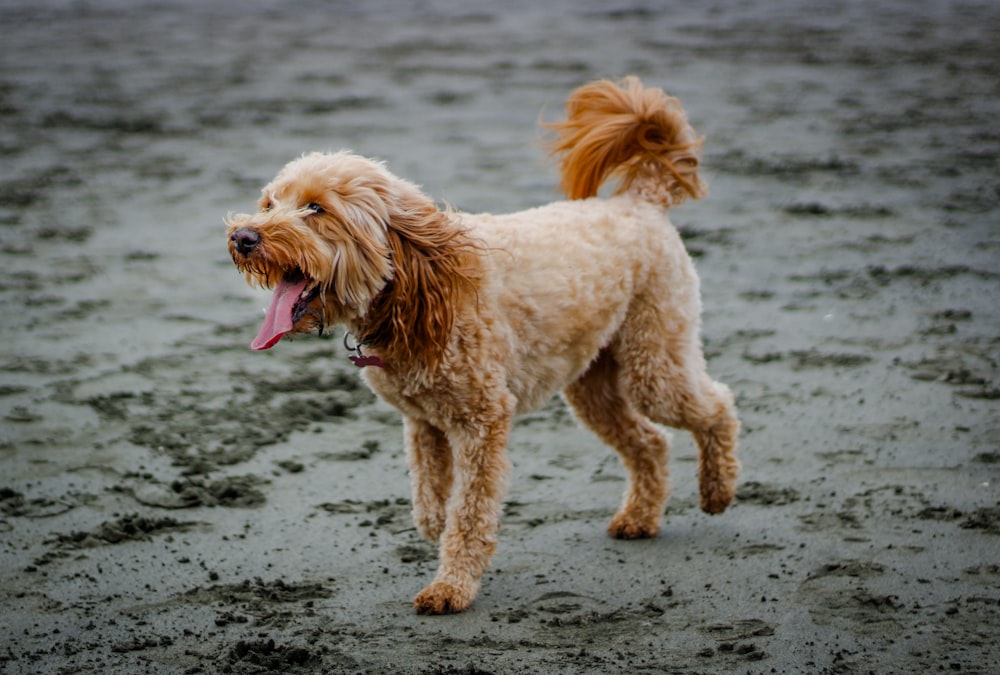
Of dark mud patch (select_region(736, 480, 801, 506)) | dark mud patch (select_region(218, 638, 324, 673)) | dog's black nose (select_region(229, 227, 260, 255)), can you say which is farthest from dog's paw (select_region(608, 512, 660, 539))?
dog's black nose (select_region(229, 227, 260, 255))

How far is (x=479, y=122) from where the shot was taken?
13.0 meters

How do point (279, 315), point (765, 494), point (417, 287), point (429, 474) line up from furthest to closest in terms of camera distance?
1. point (765, 494)
2. point (429, 474)
3. point (417, 287)
4. point (279, 315)

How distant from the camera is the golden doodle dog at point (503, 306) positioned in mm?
3916

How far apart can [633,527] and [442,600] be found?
3.23 ft

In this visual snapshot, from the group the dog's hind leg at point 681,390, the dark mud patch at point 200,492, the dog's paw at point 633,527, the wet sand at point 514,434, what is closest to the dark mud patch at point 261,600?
the wet sand at point 514,434

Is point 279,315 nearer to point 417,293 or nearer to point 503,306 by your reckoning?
point 417,293

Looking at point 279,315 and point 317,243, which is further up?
point 317,243

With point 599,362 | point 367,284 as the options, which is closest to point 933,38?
point 599,362

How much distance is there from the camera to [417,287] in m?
4.04

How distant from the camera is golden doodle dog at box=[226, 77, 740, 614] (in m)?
3.92

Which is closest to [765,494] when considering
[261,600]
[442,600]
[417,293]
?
[442,600]

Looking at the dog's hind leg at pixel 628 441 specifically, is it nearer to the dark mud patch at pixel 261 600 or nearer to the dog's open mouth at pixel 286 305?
the dark mud patch at pixel 261 600

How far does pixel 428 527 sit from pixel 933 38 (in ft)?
49.6

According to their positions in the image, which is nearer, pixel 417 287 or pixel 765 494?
pixel 417 287
